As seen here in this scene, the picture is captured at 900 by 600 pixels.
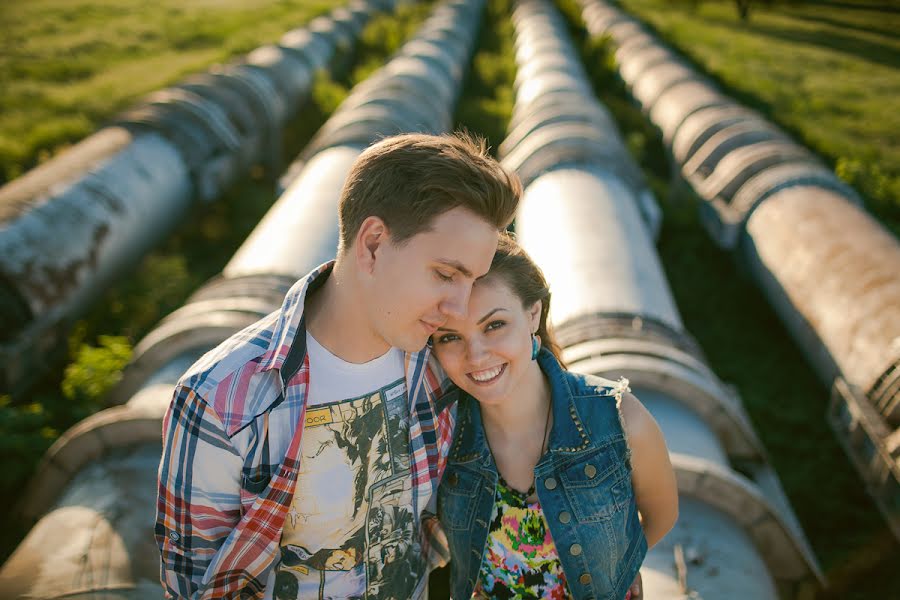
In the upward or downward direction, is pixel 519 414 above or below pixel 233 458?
above

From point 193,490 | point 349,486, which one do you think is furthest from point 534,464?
point 193,490

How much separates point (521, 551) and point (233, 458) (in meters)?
1.00

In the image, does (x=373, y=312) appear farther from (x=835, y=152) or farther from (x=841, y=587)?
(x=835, y=152)

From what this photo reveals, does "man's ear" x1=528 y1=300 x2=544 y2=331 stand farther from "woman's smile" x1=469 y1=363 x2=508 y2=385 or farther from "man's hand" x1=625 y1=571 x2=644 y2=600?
"man's hand" x1=625 y1=571 x2=644 y2=600

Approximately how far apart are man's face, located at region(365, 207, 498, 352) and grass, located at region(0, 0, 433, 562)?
299 cm

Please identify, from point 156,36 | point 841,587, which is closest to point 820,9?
point 156,36

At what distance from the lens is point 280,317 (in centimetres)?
→ 200

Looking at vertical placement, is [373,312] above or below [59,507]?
above

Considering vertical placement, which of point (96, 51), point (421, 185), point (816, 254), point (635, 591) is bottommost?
point (635, 591)

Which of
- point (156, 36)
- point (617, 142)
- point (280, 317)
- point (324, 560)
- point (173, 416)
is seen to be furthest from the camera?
point (156, 36)

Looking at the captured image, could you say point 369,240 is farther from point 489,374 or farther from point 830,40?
point 830,40

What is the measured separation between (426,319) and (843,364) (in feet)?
13.6

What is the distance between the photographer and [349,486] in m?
2.08

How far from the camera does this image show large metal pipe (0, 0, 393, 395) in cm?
521
